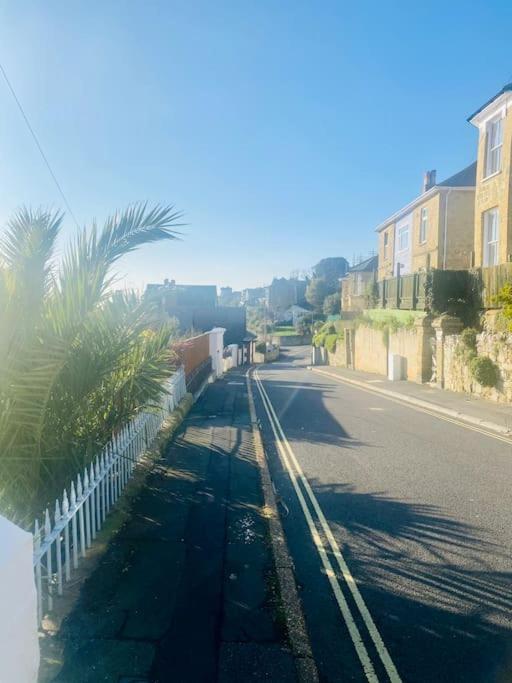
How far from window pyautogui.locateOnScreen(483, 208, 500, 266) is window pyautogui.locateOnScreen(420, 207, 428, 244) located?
887 centimetres

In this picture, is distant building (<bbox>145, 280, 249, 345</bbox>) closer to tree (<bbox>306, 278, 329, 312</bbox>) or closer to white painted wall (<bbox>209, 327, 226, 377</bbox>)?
white painted wall (<bbox>209, 327, 226, 377</bbox>)

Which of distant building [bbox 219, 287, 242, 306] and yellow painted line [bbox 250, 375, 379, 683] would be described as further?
distant building [bbox 219, 287, 242, 306]

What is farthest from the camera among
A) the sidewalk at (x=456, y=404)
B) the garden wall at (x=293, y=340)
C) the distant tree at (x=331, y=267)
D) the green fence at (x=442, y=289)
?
the distant tree at (x=331, y=267)

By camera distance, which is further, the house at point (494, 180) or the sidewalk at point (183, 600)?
the house at point (494, 180)

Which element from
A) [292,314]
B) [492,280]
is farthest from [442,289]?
[292,314]

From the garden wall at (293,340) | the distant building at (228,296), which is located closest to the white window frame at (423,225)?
the garden wall at (293,340)

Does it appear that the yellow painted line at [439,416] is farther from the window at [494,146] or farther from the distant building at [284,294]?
the distant building at [284,294]

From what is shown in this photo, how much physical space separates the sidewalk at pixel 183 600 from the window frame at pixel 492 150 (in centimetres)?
1733

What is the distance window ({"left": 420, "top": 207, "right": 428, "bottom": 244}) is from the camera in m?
28.0

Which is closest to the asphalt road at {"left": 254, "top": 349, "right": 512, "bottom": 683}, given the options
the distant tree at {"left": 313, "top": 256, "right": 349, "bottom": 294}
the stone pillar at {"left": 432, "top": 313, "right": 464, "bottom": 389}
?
the stone pillar at {"left": 432, "top": 313, "right": 464, "bottom": 389}

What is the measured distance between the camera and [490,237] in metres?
19.3

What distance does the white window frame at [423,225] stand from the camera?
91.8 ft

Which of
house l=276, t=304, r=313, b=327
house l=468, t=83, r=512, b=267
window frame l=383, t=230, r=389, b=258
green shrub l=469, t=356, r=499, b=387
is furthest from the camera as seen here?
house l=276, t=304, r=313, b=327

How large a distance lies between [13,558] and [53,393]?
2254 millimetres
